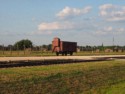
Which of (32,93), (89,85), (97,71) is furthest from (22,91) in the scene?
(97,71)

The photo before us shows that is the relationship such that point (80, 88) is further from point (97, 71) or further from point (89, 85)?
point (97, 71)

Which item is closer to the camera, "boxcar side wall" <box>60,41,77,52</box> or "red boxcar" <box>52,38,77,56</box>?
"boxcar side wall" <box>60,41,77,52</box>

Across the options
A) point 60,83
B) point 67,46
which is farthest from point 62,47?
point 60,83

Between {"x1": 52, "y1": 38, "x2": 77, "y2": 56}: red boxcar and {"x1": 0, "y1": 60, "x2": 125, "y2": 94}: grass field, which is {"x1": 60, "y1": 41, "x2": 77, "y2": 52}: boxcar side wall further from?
{"x1": 0, "y1": 60, "x2": 125, "y2": 94}: grass field

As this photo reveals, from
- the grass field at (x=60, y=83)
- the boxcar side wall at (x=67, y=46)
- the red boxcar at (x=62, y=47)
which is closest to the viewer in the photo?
the grass field at (x=60, y=83)

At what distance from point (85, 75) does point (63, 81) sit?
10.4 ft

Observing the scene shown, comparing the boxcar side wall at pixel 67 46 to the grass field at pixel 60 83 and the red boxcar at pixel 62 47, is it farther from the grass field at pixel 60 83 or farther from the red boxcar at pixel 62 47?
the grass field at pixel 60 83

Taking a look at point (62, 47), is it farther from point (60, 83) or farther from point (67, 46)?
point (60, 83)

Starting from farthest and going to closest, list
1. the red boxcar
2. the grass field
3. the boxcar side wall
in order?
the red boxcar → the boxcar side wall → the grass field

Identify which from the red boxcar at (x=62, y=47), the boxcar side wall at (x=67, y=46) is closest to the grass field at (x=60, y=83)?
the boxcar side wall at (x=67, y=46)

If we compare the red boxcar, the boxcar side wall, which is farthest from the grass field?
the red boxcar

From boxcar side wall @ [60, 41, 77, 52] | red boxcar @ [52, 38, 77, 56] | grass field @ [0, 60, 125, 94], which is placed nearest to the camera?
grass field @ [0, 60, 125, 94]

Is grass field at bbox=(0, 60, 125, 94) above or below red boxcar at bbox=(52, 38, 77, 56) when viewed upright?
below

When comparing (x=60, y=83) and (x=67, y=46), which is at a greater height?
(x=67, y=46)
